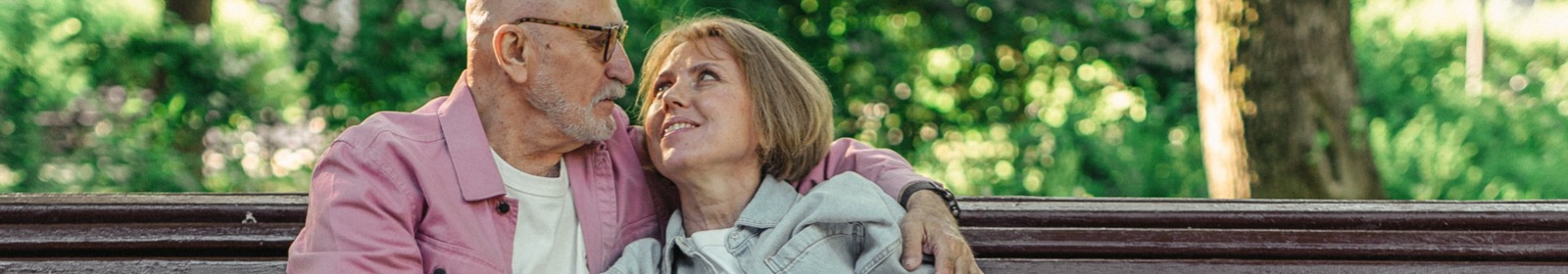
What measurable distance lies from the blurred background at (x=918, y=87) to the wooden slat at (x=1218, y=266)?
2617 mm

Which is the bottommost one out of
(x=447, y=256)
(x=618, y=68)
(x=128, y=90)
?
(x=128, y=90)

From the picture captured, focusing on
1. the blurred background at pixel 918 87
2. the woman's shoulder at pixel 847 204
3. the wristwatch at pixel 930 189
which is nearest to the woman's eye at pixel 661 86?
the woman's shoulder at pixel 847 204

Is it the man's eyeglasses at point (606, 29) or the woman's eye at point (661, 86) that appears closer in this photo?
the man's eyeglasses at point (606, 29)

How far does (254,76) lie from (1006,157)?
3.53 m

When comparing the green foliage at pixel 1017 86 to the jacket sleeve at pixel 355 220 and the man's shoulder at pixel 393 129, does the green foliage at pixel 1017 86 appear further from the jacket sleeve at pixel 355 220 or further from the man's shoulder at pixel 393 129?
the jacket sleeve at pixel 355 220

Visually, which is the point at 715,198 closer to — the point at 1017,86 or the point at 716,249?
the point at 716,249

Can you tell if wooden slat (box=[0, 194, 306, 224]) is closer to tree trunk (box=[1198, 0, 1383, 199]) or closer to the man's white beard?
the man's white beard

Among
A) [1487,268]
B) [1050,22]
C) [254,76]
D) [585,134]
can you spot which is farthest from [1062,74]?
[585,134]

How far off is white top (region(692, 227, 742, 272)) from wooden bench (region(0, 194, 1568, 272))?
0.51 metres

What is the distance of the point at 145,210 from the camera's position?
118 inches

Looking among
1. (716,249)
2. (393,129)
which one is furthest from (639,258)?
(393,129)

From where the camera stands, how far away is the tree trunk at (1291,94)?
554cm

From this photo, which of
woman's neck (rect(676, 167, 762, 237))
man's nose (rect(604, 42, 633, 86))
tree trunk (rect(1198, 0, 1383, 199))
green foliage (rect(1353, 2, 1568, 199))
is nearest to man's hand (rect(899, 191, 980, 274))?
woman's neck (rect(676, 167, 762, 237))

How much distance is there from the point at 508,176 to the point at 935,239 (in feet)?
2.56
